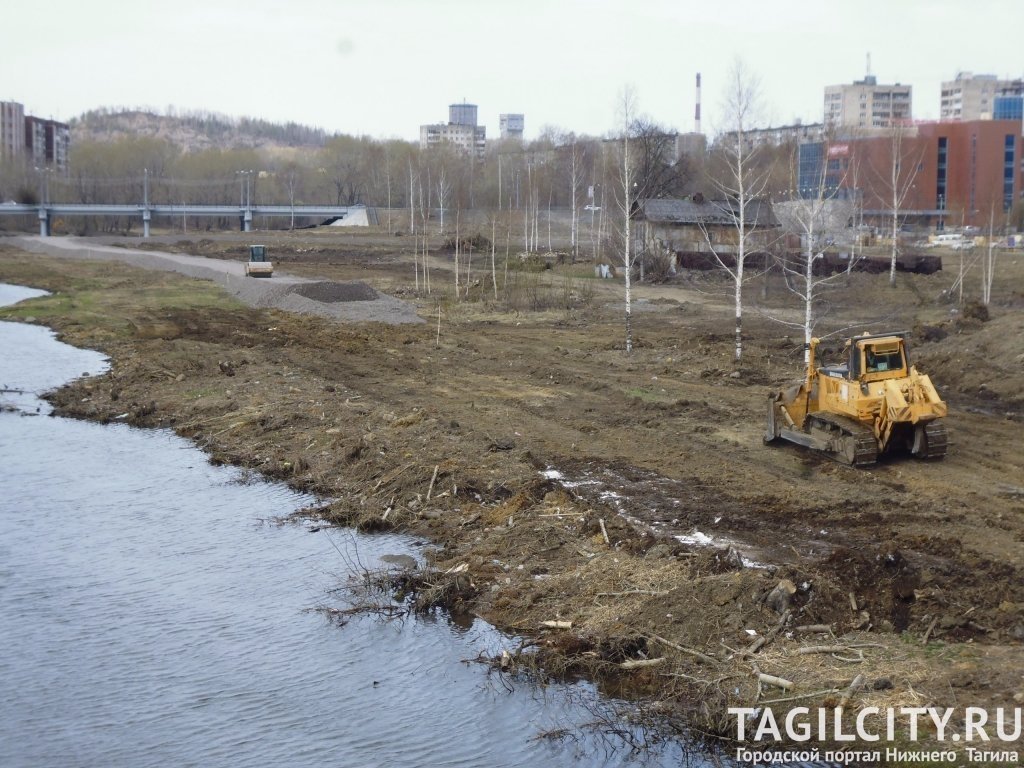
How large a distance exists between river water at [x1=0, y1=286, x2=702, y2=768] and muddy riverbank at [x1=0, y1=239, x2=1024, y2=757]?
95 centimetres

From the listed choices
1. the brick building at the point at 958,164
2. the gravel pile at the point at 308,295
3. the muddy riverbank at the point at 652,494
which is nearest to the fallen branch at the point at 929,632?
the muddy riverbank at the point at 652,494

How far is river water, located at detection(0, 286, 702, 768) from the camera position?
11.1 metres

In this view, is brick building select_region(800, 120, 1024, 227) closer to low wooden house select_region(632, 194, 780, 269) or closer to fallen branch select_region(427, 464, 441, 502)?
low wooden house select_region(632, 194, 780, 269)

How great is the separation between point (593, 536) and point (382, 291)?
40.3 meters

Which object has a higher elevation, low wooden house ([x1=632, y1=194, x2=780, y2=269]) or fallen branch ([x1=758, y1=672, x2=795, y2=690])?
low wooden house ([x1=632, y1=194, x2=780, y2=269])

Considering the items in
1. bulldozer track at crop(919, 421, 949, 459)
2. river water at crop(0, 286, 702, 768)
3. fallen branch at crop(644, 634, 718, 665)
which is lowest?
river water at crop(0, 286, 702, 768)

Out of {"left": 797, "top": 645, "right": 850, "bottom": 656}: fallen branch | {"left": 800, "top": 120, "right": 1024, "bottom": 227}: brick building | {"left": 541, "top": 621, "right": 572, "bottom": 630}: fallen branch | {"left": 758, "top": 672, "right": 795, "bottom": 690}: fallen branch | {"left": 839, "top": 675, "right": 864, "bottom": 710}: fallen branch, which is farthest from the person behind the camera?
{"left": 800, "top": 120, "right": 1024, "bottom": 227}: brick building

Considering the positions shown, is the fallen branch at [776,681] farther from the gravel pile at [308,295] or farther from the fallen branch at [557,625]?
the gravel pile at [308,295]

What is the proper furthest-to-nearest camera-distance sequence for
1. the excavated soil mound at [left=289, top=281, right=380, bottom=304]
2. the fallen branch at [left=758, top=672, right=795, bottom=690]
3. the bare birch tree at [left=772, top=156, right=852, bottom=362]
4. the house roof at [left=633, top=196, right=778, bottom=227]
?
the house roof at [left=633, top=196, right=778, bottom=227] < the excavated soil mound at [left=289, top=281, right=380, bottom=304] < the bare birch tree at [left=772, top=156, right=852, bottom=362] < the fallen branch at [left=758, top=672, right=795, bottom=690]

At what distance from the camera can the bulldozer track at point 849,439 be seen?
1864cm

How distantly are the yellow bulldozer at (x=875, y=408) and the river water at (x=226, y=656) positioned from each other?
7.67 meters

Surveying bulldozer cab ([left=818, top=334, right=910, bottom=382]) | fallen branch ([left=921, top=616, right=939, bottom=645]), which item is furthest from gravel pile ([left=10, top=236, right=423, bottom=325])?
fallen branch ([left=921, top=616, right=939, bottom=645])

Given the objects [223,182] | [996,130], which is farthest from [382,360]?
[223,182]

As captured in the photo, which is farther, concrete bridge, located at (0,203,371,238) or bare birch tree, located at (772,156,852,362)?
concrete bridge, located at (0,203,371,238)
